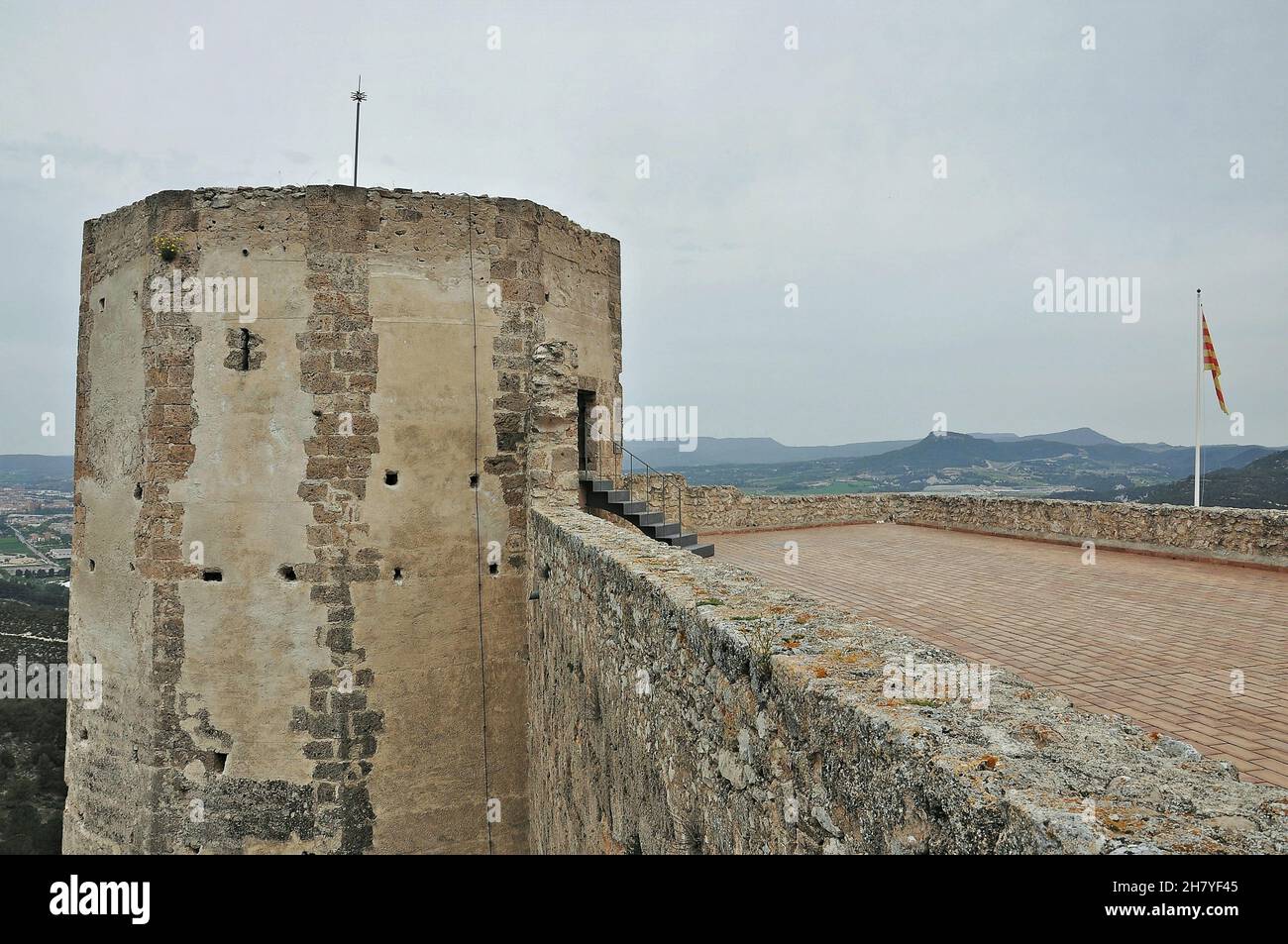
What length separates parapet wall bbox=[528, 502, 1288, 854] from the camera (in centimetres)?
164

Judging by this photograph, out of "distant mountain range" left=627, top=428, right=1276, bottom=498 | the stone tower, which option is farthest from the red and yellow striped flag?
"distant mountain range" left=627, top=428, right=1276, bottom=498

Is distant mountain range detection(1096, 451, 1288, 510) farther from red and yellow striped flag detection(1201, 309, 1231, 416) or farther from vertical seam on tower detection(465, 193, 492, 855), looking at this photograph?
vertical seam on tower detection(465, 193, 492, 855)

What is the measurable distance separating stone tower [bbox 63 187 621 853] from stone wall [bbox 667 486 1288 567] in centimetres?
925

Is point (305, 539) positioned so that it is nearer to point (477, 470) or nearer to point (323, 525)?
point (323, 525)

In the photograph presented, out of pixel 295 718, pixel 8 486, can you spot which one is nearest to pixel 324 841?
pixel 295 718

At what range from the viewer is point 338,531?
8.12 metres

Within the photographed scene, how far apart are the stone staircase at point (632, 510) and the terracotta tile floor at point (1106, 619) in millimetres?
1550

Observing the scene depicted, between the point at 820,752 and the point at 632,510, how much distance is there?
784 cm

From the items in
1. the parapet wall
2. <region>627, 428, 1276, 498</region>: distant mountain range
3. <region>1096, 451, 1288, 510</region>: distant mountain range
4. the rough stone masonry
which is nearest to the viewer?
the parapet wall

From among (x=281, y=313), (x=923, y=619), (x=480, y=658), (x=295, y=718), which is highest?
(x=281, y=313)

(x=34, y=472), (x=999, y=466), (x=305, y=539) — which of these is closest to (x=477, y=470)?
(x=305, y=539)

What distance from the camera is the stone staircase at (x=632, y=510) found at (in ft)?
33.0

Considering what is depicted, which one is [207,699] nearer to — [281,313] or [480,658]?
[480,658]

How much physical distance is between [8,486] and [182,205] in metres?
85.9
